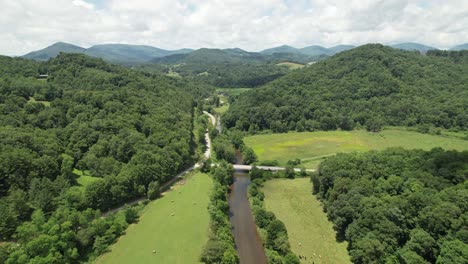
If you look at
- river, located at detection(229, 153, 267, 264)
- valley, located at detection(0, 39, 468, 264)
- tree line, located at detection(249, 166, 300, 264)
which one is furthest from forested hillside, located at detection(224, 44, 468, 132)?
tree line, located at detection(249, 166, 300, 264)

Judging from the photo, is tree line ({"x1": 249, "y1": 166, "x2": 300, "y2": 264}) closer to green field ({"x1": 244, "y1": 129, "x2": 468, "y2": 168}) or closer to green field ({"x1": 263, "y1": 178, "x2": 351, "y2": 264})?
green field ({"x1": 263, "y1": 178, "x2": 351, "y2": 264})

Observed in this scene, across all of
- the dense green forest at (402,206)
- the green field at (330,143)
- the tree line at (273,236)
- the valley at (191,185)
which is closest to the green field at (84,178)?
the valley at (191,185)

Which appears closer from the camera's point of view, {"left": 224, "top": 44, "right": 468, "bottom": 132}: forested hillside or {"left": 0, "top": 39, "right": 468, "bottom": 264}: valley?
{"left": 0, "top": 39, "right": 468, "bottom": 264}: valley

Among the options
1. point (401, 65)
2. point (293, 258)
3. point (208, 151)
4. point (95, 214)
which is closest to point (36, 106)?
point (95, 214)

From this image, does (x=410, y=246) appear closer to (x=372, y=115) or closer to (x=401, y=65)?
(x=372, y=115)

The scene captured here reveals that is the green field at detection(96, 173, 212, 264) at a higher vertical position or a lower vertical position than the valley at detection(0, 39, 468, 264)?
lower
